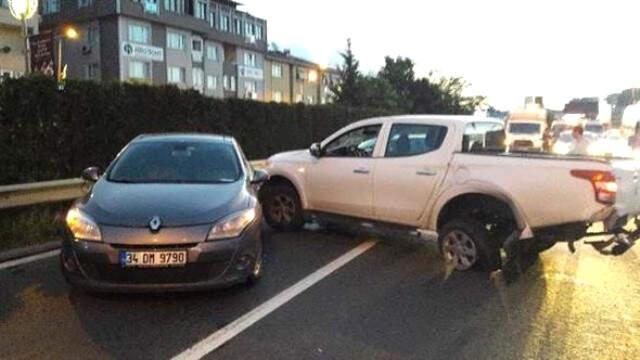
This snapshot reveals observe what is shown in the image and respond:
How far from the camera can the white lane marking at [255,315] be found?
4.72m

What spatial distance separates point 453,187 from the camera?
7559 mm

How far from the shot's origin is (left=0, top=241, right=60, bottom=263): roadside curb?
7861mm

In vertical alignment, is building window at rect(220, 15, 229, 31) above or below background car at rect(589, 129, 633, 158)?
above

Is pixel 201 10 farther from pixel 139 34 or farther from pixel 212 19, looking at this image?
pixel 139 34

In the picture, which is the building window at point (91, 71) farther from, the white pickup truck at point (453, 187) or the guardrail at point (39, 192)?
the white pickup truck at point (453, 187)

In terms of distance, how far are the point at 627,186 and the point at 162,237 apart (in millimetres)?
4659

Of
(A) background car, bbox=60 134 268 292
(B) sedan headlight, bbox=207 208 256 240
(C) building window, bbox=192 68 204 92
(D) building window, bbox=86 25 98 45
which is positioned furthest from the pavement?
(C) building window, bbox=192 68 204 92

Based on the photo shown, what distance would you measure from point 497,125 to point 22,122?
338 inches

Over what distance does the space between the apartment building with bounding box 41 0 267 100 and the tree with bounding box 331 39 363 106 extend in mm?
8413

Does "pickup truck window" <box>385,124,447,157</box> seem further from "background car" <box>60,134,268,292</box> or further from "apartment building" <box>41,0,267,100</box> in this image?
"apartment building" <box>41,0,267,100</box>

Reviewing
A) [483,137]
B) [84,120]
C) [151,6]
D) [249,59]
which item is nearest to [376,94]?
[151,6]

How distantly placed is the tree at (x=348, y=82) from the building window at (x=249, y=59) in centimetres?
2344

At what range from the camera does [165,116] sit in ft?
55.5

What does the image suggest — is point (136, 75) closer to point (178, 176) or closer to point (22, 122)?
point (22, 122)
